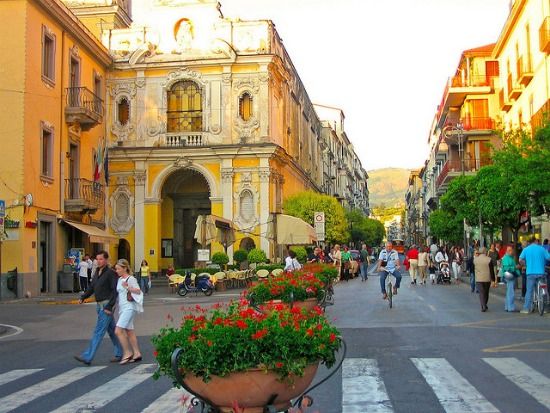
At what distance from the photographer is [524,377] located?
9.12 m

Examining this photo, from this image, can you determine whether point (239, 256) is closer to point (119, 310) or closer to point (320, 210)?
point (320, 210)

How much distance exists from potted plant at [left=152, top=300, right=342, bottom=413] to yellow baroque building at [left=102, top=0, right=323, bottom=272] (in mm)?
37262

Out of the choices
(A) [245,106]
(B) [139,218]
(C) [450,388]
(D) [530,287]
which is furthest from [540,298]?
(B) [139,218]

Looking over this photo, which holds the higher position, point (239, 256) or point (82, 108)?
point (82, 108)

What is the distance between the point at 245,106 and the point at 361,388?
36.0m

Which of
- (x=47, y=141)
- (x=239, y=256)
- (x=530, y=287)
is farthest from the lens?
(x=239, y=256)

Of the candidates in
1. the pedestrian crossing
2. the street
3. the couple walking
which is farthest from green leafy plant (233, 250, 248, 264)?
the pedestrian crossing

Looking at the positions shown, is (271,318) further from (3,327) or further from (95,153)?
(95,153)

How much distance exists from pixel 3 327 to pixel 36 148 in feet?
46.3

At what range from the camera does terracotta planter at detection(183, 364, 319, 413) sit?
4809 millimetres

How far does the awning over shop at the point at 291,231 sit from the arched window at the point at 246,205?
988cm

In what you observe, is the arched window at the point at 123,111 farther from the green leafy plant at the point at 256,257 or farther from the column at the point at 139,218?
the green leafy plant at the point at 256,257

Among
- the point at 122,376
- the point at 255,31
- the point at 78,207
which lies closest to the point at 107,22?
the point at 255,31

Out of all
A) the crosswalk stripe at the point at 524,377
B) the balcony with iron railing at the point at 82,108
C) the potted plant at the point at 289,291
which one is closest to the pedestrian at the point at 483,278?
the potted plant at the point at 289,291
